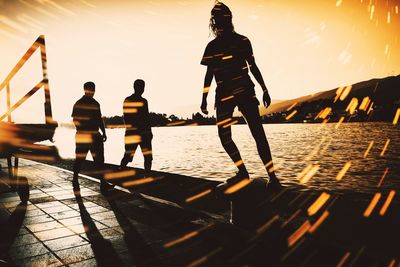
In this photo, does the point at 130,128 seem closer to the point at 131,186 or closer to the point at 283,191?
the point at 131,186

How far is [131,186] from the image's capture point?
6.56 meters

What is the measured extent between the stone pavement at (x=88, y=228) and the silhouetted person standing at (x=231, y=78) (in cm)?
133

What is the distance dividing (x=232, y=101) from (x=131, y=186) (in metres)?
3.77

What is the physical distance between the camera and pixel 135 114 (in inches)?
257

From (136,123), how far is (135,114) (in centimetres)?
21

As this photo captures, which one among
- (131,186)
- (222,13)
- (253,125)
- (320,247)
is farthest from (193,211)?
(222,13)

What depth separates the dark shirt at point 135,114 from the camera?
6508 mm

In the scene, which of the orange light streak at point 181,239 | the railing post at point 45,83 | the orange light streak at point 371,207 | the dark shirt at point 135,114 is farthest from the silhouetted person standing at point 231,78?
the railing post at point 45,83

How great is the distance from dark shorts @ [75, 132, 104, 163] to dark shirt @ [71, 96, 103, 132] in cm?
13

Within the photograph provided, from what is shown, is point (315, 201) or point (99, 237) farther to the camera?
point (315, 201)

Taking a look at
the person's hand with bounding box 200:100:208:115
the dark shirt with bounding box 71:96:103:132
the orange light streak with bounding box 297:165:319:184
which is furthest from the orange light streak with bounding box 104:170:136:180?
the orange light streak with bounding box 297:165:319:184

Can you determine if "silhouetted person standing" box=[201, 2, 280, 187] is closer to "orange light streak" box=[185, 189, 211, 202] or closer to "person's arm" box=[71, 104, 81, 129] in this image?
"orange light streak" box=[185, 189, 211, 202]

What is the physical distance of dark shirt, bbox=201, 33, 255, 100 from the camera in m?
3.85

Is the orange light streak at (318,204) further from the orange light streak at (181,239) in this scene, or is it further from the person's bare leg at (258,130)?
the orange light streak at (181,239)
